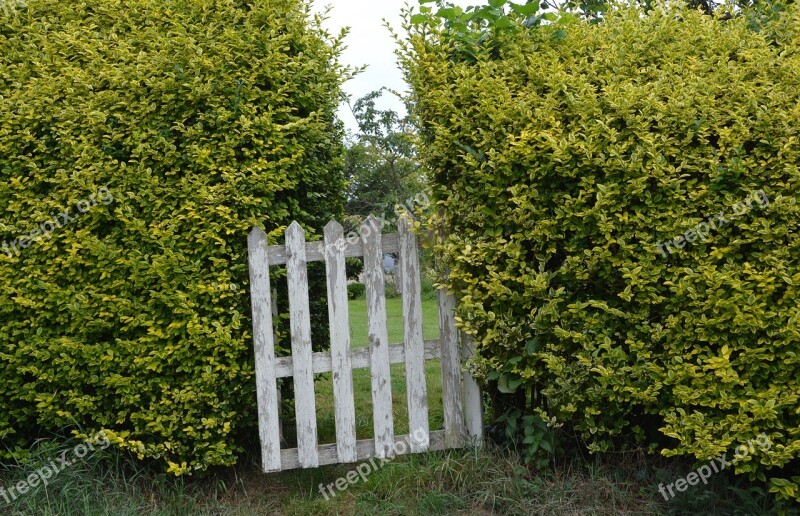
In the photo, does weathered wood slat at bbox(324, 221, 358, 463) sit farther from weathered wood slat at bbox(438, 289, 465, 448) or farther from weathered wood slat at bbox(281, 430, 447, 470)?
weathered wood slat at bbox(438, 289, 465, 448)

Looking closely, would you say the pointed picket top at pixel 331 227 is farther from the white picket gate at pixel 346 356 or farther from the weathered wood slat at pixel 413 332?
the weathered wood slat at pixel 413 332

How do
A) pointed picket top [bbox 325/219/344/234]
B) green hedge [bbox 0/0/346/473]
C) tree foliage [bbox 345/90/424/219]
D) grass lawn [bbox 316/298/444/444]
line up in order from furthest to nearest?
1. tree foliage [bbox 345/90/424/219]
2. grass lawn [bbox 316/298/444/444]
3. pointed picket top [bbox 325/219/344/234]
4. green hedge [bbox 0/0/346/473]

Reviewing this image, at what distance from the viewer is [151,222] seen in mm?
3977

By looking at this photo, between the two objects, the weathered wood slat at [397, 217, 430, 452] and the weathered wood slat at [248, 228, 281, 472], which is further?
the weathered wood slat at [397, 217, 430, 452]

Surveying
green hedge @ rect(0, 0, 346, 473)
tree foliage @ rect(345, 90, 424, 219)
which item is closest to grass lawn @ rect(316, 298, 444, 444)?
green hedge @ rect(0, 0, 346, 473)

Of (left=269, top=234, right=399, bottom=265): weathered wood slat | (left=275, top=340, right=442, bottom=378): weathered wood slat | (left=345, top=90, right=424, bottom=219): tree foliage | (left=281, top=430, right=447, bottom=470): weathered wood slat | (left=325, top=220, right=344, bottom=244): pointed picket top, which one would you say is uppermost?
(left=345, top=90, right=424, bottom=219): tree foliage

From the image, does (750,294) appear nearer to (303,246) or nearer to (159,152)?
(303,246)

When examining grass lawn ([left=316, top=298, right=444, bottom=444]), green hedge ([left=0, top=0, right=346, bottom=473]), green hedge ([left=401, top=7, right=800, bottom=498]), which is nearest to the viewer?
green hedge ([left=401, top=7, right=800, bottom=498])

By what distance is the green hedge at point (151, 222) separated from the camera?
3912 millimetres

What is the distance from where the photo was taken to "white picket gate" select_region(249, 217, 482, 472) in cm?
399

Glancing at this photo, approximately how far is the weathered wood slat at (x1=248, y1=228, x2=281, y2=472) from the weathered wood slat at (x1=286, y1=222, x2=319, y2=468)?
0.43 feet

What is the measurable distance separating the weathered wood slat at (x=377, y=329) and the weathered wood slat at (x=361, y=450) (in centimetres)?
Result: 10

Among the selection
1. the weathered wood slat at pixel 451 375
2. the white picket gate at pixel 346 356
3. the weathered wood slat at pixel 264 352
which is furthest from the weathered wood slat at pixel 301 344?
the weathered wood slat at pixel 451 375

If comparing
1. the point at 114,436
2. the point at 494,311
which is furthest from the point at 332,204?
the point at 114,436
